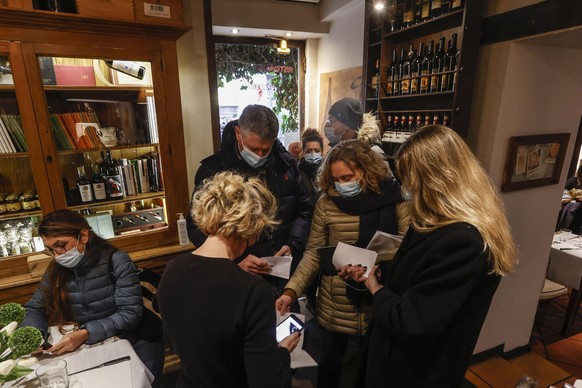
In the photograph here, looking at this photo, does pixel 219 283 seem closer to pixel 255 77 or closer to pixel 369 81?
pixel 369 81

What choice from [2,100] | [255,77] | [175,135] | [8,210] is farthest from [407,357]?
[255,77]

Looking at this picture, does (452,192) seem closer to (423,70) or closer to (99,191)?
(423,70)

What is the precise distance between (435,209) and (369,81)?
238 centimetres

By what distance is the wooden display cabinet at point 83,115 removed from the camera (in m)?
1.87

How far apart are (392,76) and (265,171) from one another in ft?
5.57

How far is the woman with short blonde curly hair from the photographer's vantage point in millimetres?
888

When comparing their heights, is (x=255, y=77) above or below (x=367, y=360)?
above

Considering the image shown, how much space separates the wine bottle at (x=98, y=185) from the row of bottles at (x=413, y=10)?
2629 mm

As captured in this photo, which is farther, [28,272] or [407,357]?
[28,272]

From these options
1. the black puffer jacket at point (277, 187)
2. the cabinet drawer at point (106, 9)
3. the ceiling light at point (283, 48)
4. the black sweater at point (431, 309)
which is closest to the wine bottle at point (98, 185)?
the black puffer jacket at point (277, 187)

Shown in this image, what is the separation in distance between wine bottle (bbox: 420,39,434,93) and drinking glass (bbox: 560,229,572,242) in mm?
2068

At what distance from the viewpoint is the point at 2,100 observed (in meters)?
2.04

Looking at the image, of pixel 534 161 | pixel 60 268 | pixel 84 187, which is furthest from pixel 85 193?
pixel 534 161

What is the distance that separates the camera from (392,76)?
2912 millimetres
